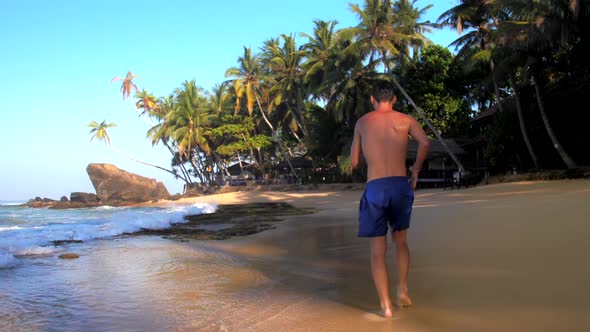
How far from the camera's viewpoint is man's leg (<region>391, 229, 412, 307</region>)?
110 inches

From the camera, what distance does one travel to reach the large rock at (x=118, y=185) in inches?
1591

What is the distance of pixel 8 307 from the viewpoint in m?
3.16

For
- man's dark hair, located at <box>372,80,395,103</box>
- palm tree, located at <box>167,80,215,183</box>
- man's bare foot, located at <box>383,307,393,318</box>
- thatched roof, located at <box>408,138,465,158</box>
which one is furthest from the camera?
palm tree, located at <box>167,80,215,183</box>

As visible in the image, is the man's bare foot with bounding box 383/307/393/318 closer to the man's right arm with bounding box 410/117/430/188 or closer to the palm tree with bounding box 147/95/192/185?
the man's right arm with bounding box 410/117/430/188

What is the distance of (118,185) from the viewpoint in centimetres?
4109

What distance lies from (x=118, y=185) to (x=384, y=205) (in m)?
42.3

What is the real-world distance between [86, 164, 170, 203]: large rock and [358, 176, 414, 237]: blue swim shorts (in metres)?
39.4

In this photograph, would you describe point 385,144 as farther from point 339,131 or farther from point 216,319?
point 339,131

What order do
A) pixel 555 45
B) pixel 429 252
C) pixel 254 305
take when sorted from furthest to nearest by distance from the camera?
pixel 555 45
pixel 429 252
pixel 254 305

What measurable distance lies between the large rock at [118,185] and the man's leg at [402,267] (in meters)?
39.3

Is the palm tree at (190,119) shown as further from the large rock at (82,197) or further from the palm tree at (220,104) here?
the large rock at (82,197)

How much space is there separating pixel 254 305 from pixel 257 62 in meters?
34.0

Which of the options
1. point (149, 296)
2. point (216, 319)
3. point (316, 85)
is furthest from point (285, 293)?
point (316, 85)

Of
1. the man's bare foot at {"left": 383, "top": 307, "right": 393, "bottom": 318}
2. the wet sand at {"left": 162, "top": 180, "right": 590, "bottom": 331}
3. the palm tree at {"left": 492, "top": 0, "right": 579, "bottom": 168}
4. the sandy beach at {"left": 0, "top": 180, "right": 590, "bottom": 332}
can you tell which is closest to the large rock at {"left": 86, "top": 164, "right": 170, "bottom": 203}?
the palm tree at {"left": 492, "top": 0, "right": 579, "bottom": 168}
